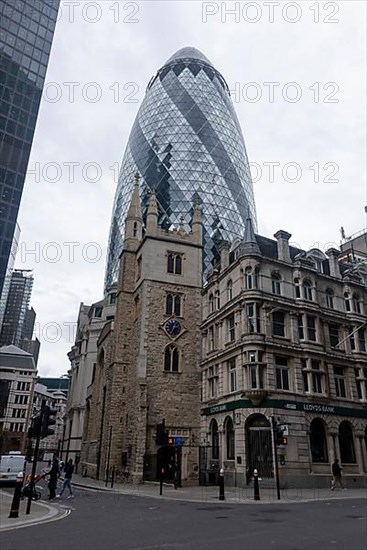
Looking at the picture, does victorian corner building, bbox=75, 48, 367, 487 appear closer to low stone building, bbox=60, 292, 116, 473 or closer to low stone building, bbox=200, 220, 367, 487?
low stone building, bbox=200, 220, 367, 487

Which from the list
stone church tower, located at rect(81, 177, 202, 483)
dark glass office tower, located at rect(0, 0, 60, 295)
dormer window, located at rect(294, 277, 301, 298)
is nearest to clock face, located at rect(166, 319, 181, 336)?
stone church tower, located at rect(81, 177, 202, 483)

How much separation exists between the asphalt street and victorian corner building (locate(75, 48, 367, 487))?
8680 millimetres

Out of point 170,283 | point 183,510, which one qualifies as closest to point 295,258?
point 170,283

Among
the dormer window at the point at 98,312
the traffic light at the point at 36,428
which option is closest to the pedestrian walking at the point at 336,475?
the traffic light at the point at 36,428

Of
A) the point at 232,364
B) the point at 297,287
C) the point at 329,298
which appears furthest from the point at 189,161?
the point at 232,364

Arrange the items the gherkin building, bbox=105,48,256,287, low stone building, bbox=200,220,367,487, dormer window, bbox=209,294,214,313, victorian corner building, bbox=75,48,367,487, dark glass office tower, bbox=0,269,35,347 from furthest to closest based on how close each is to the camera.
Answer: dark glass office tower, bbox=0,269,35,347
the gherkin building, bbox=105,48,256,287
dormer window, bbox=209,294,214,313
victorian corner building, bbox=75,48,367,487
low stone building, bbox=200,220,367,487

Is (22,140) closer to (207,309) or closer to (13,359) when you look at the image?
(207,309)

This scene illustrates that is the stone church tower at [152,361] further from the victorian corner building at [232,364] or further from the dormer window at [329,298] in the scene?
the dormer window at [329,298]

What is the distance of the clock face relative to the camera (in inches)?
1467

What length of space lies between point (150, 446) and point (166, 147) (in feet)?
192

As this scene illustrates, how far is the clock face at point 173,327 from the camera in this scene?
37.2 m

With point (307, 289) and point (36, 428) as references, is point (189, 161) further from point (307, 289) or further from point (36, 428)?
point (36, 428)

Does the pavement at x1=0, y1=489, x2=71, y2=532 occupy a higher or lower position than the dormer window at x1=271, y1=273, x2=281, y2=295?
lower

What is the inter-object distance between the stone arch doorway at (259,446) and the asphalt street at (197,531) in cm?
1158
